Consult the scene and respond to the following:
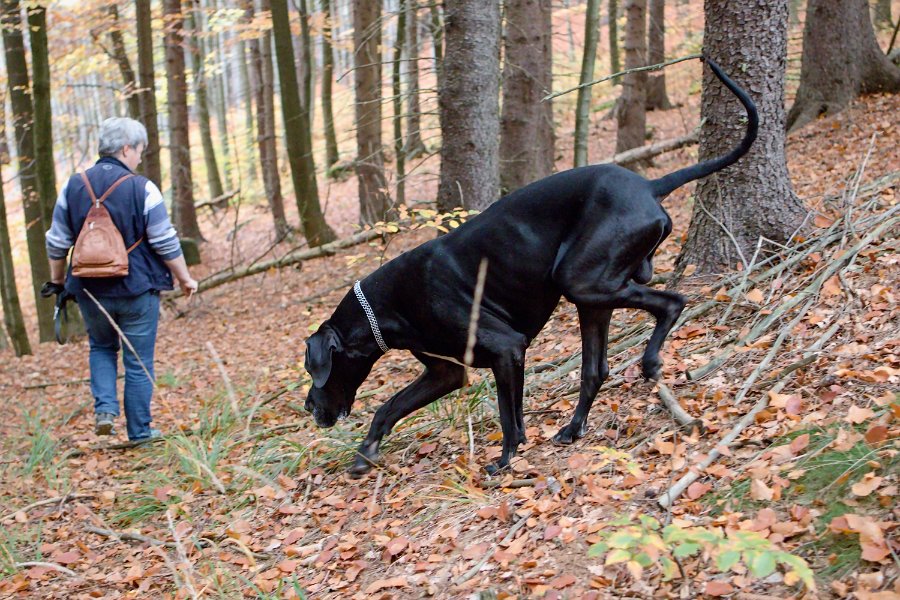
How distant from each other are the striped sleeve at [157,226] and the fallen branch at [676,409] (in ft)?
12.1

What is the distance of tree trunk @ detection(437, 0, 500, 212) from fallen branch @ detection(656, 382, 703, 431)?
3669mm

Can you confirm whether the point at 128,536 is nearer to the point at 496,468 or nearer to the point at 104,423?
the point at 104,423

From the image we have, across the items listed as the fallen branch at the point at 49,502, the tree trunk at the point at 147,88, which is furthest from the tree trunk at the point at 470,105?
the tree trunk at the point at 147,88

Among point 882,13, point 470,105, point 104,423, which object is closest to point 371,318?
point 104,423

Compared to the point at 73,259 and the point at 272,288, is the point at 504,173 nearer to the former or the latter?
the point at 272,288

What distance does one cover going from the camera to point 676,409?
13.8ft

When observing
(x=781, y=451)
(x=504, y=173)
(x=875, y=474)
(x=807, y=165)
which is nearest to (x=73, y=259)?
(x=781, y=451)

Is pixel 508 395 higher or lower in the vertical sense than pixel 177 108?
lower

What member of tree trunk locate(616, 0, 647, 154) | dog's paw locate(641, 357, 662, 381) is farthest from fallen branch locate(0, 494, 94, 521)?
tree trunk locate(616, 0, 647, 154)

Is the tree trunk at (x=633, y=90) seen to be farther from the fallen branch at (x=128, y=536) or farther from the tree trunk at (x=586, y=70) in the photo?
the fallen branch at (x=128, y=536)

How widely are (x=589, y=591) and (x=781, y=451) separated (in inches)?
43.8

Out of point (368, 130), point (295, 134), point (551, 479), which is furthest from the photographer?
point (368, 130)

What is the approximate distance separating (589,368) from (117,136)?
3878 millimetres

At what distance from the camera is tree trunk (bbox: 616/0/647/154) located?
13.1 m
